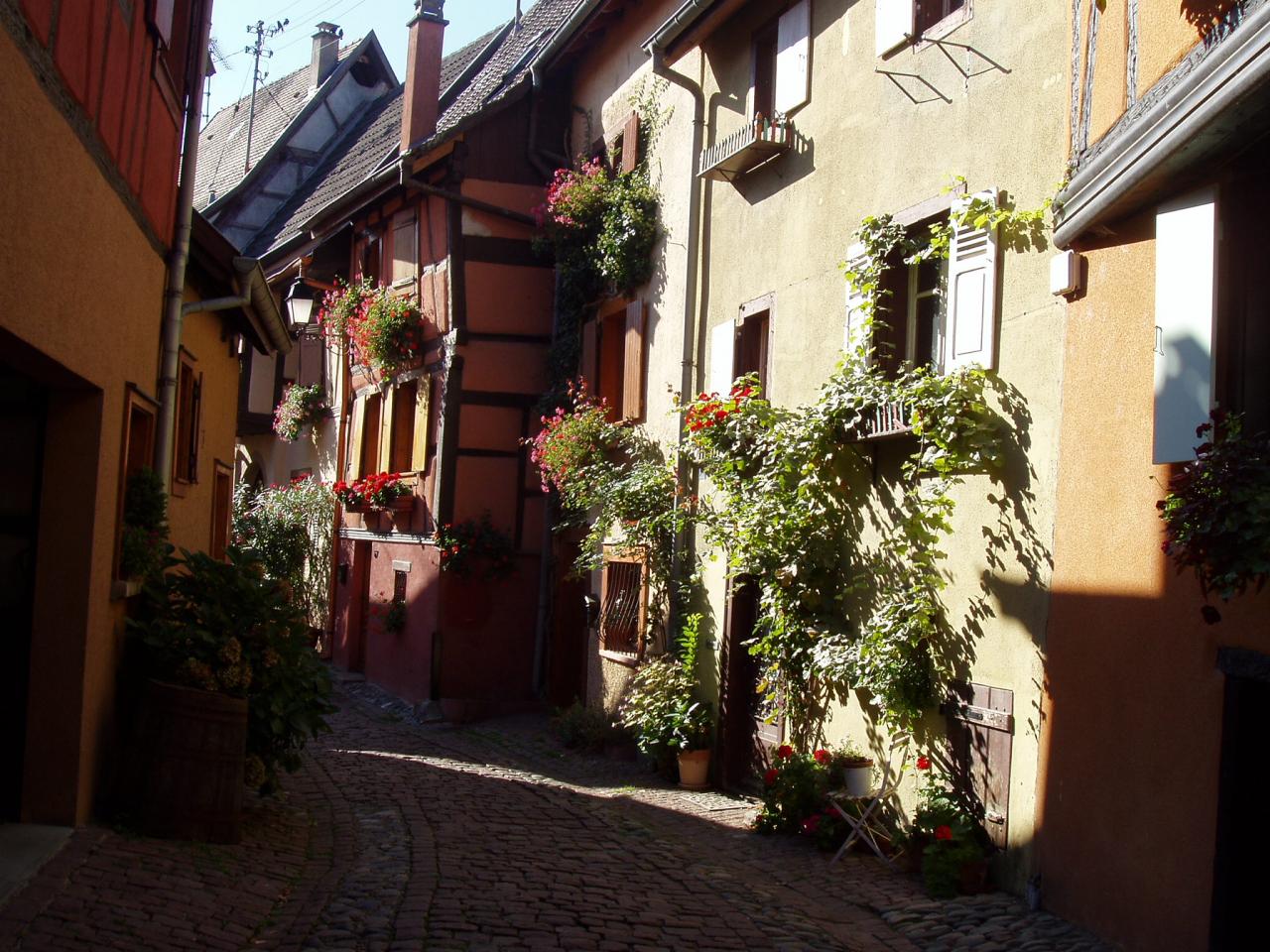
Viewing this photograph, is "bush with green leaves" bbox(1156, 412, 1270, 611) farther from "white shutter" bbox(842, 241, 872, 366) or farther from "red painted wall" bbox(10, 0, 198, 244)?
"red painted wall" bbox(10, 0, 198, 244)

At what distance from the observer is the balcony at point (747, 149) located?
34.9 ft

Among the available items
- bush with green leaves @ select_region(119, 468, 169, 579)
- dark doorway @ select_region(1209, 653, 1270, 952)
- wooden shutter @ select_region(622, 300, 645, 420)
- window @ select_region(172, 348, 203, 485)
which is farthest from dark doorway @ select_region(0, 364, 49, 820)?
wooden shutter @ select_region(622, 300, 645, 420)

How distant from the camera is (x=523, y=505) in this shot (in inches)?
655

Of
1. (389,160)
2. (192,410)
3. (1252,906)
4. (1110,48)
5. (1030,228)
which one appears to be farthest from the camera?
(389,160)

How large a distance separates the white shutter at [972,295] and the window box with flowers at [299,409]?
15.5 m

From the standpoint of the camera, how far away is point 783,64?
428 inches

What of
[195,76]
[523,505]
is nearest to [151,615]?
[195,76]

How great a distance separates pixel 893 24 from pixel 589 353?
261 inches

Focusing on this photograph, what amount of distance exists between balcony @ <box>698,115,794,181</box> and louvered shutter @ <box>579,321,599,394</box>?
3.61 m

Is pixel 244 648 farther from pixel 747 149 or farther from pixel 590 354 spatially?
pixel 590 354

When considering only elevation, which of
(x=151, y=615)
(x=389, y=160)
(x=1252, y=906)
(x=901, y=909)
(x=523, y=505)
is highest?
(x=389, y=160)

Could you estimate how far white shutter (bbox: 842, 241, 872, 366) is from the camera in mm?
8938

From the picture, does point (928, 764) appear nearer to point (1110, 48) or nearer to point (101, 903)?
point (1110, 48)

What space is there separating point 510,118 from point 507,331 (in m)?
2.62
